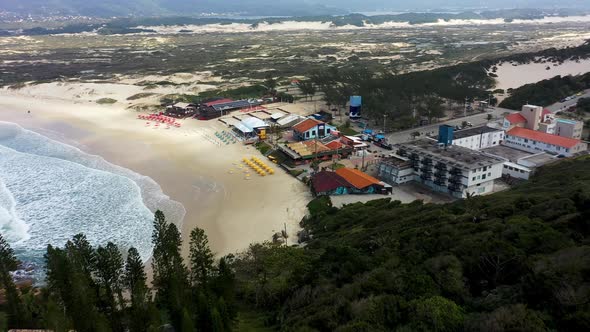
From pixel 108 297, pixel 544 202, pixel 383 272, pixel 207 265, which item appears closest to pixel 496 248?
pixel 383 272

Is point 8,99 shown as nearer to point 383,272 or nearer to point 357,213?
point 357,213

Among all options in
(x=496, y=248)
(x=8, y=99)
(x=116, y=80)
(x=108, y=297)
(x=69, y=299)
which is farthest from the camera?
(x=116, y=80)

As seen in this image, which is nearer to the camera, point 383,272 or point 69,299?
point 383,272

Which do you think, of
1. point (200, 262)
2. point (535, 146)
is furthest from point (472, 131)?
point (200, 262)

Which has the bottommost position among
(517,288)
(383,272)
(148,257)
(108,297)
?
(148,257)

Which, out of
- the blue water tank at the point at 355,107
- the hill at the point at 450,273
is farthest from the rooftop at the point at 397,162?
the blue water tank at the point at 355,107

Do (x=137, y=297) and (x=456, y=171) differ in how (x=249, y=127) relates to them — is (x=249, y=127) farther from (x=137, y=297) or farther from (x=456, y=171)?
(x=137, y=297)

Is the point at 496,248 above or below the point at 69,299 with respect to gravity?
above

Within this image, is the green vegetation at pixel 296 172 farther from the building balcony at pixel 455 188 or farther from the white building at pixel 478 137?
the white building at pixel 478 137
